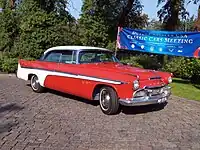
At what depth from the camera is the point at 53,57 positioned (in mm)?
9492

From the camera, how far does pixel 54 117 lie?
275 inches

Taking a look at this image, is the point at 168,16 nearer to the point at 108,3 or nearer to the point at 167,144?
the point at 108,3

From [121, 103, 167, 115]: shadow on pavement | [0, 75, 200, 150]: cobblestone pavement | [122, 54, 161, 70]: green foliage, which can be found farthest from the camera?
[122, 54, 161, 70]: green foliage

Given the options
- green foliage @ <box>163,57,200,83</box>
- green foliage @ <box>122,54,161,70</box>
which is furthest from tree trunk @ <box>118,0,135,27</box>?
green foliage @ <box>163,57,200,83</box>

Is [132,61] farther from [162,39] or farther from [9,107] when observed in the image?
[9,107]

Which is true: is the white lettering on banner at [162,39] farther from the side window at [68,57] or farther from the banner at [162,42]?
the side window at [68,57]

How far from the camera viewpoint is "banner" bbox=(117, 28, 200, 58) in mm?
11406

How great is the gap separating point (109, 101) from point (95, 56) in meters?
1.75

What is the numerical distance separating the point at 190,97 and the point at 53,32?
25.4ft

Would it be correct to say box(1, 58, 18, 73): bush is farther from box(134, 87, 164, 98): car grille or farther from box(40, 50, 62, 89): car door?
box(134, 87, 164, 98): car grille

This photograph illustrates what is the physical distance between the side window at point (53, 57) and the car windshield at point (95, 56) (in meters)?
0.99

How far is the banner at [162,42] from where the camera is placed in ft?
37.4

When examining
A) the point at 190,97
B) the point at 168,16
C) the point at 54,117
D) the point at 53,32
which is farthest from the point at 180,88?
the point at 168,16

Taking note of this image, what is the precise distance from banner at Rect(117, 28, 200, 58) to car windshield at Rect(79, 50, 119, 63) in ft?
12.1
